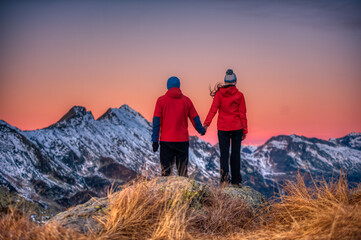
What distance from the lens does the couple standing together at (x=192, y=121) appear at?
1203 cm

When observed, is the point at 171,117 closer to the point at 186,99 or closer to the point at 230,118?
the point at 186,99

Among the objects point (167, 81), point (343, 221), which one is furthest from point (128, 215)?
point (167, 81)

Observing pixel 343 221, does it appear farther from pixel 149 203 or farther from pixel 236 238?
pixel 149 203

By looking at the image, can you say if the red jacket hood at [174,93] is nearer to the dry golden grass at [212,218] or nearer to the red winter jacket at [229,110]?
the red winter jacket at [229,110]

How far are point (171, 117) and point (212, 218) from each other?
4804 mm

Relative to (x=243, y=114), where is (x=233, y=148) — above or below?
below

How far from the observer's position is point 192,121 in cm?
1257

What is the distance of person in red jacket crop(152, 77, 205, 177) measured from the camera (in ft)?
39.4

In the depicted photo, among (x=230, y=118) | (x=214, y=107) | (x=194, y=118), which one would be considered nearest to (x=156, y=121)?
(x=194, y=118)

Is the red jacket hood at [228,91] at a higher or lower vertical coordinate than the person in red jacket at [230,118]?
higher

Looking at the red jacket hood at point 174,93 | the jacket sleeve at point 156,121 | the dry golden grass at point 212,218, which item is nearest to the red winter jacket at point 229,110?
the red jacket hood at point 174,93

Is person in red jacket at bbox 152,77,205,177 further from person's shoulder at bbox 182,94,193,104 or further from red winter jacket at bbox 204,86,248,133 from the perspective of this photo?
red winter jacket at bbox 204,86,248,133

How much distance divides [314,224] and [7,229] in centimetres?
490

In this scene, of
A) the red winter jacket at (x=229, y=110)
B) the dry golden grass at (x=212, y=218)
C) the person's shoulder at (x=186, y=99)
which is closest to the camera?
the dry golden grass at (x=212, y=218)
